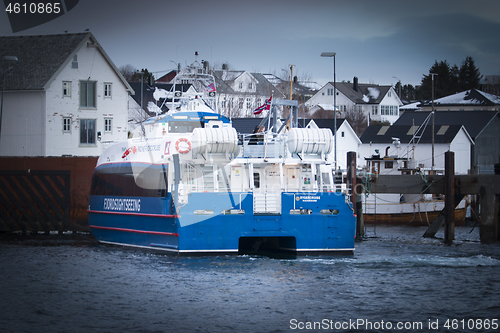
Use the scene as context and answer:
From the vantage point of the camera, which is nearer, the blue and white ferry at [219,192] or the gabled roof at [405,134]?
the blue and white ferry at [219,192]

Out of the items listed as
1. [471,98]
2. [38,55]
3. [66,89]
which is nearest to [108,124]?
[66,89]

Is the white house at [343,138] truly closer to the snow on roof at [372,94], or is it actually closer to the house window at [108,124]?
the house window at [108,124]

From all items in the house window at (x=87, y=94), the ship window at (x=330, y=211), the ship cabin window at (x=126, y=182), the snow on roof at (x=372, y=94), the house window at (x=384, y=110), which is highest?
the snow on roof at (x=372, y=94)

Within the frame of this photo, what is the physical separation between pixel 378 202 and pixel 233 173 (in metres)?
17.8

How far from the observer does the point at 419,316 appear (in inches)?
505

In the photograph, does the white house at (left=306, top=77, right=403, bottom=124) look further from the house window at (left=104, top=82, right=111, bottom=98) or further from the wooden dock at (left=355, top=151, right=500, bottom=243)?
the wooden dock at (left=355, top=151, right=500, bottom=243)

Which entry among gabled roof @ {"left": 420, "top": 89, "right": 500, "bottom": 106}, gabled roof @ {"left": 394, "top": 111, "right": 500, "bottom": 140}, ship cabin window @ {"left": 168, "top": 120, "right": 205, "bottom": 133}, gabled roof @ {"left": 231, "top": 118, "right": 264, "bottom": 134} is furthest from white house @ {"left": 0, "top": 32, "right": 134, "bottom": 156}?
gabled roof @ {"left": 420, "top": 89, "right": 500, "bottom": 106}

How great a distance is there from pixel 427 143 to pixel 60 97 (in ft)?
113

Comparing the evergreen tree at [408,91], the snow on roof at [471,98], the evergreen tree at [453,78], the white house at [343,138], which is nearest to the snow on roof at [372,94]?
the snow on roof at [471,98]

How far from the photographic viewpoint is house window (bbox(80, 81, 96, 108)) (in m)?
39.2

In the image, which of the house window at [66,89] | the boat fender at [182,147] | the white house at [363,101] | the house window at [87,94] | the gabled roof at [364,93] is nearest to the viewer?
the boat fender at [182,147]

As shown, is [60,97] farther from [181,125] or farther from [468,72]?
[468,72]

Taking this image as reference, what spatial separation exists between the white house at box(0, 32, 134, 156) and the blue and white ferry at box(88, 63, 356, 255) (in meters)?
16.4

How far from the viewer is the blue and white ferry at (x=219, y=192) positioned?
17.3 meters
